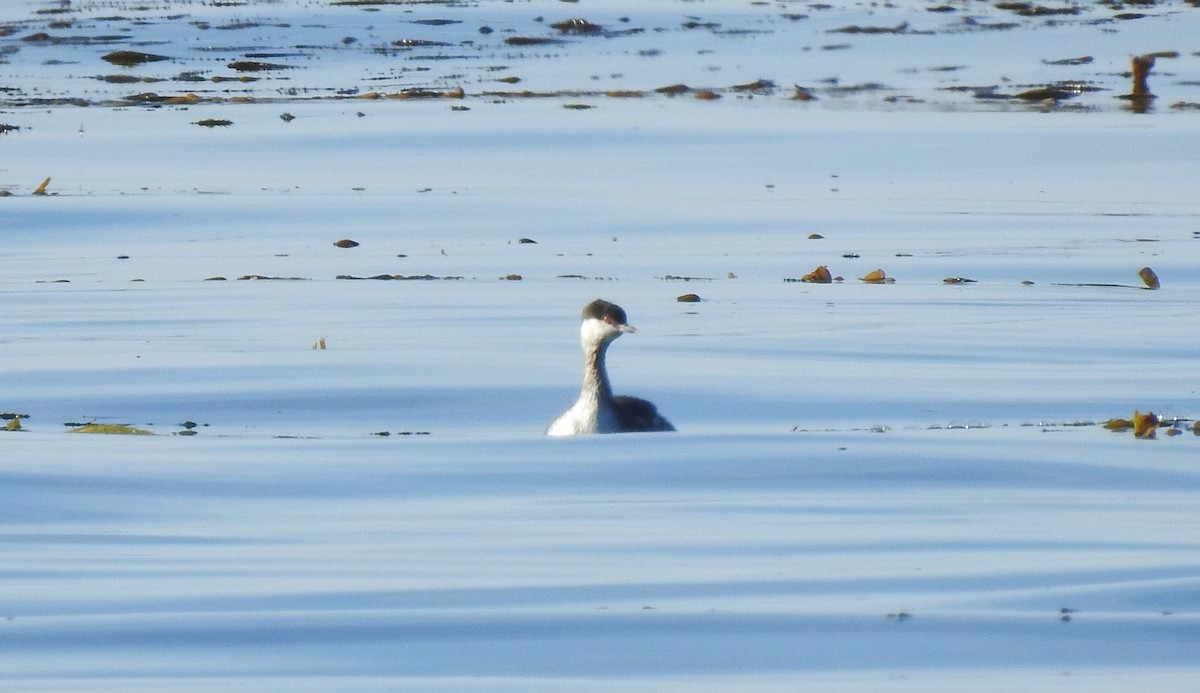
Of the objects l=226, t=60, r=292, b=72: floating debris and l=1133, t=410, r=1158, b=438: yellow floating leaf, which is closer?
l=1133, t=410, r=1158, b=438: yellow floating leaf

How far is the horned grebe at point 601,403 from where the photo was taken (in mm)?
7941

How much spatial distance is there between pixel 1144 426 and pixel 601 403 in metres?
2.13

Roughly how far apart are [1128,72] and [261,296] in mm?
14631

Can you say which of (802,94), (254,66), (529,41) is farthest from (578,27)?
(802,94)

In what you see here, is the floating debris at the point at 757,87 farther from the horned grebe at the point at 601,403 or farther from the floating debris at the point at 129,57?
the horned grebe at the point at 601,403

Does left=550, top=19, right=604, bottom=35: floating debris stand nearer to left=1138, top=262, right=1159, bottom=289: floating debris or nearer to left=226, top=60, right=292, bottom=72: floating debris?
left=226, top=60, right=292, bottom=72: floating debris

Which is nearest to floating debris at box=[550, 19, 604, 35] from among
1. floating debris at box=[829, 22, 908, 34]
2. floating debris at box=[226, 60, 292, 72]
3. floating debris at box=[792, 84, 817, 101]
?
floating debris at box=[829, 22, 908, 34]

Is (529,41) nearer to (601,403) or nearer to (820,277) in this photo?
(820,277)

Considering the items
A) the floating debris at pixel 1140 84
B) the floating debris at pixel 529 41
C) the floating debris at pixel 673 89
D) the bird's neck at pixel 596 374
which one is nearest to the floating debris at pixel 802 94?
the floating debris at pixel 673 89

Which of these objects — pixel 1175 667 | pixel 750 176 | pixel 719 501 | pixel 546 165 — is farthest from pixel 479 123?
pixel 1175 667

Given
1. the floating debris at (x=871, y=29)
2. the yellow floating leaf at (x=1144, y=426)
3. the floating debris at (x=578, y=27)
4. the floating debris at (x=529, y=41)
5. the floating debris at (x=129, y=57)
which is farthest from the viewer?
the floating debris at (x=871, y=29)

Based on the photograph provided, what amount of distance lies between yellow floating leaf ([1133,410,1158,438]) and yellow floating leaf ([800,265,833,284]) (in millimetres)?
4269

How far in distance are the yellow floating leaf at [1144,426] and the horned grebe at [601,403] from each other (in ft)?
5.86

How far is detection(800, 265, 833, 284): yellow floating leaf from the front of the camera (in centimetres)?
1170
